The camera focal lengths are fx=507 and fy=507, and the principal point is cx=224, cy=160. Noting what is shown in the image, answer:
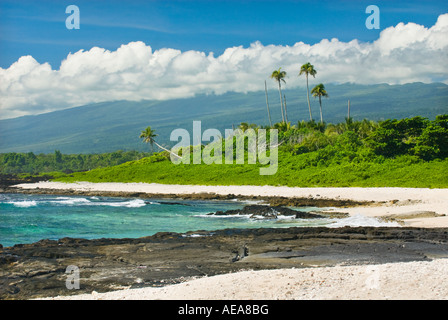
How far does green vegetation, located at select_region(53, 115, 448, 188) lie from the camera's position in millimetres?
38906

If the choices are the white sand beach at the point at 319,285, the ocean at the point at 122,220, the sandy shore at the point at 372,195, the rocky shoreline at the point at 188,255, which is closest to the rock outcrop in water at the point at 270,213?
the ocean at the point at 122,220

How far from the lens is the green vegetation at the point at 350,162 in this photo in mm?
38906

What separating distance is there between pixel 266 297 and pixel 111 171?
54.5 meters

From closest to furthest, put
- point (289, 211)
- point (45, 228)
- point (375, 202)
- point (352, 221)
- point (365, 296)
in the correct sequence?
1. point (365, 296)
2. point (352, 221)
3. point (45, 228)
4. point (289, 211)
5. point (375, 202)

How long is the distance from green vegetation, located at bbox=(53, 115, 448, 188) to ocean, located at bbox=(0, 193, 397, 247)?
9595mm

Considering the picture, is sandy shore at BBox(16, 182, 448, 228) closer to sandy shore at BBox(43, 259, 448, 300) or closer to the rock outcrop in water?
the rock outcrop in water

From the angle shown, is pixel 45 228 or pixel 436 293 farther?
pixel 45 228

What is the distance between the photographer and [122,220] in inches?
1089

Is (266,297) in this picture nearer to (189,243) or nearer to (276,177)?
(189,243)

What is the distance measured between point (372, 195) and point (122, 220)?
1619 centimetres
